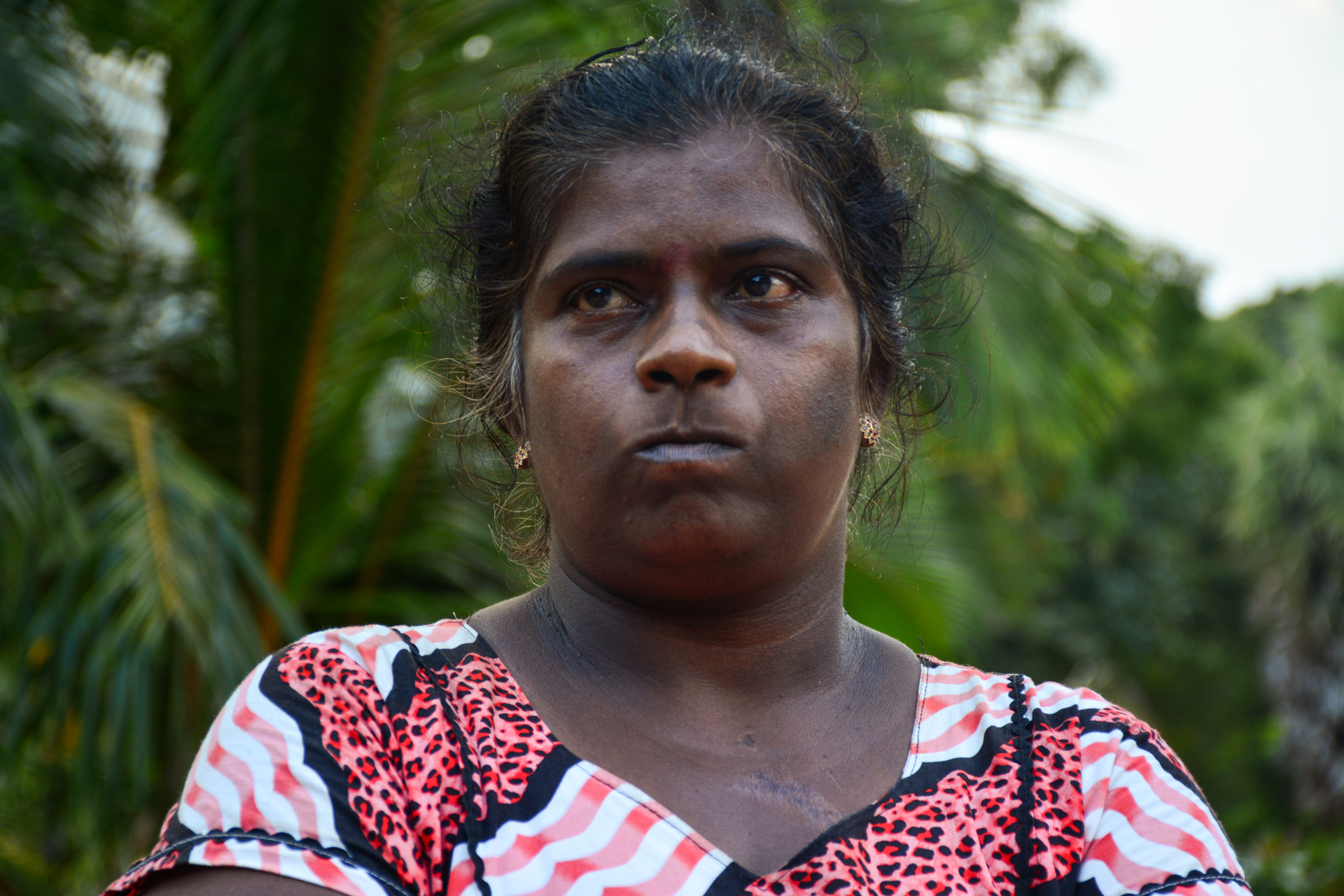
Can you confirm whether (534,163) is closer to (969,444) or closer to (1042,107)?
(1042,107)

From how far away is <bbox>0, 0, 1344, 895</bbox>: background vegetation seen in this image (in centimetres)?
309

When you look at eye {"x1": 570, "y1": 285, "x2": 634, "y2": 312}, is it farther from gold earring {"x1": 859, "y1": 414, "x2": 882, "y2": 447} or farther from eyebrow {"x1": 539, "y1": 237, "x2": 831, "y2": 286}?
gold earring {"x1": 859, "y1": 414, "x2": 882, "y2": 447}

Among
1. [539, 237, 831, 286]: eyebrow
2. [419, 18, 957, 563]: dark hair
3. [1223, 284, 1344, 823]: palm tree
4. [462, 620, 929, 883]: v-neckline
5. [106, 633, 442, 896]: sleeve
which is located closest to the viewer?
[106, 633, 442, 896]: sleeve

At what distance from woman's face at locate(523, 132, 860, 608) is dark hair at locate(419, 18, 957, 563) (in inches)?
2.1

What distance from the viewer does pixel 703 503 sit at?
1301 mm

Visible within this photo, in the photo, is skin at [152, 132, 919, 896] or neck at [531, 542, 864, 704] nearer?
skin at [152, 132, 919, 896]

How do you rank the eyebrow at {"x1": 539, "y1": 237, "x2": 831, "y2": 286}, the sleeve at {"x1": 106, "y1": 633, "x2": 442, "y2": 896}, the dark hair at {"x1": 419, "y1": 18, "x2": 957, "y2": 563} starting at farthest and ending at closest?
the dark hair at {"x1": 419, "y1": 18, "x2": 957, "y2": 563} < the eyebrow at {"x1": 539, "y1": 237, "x2": 831, "y2": 286} < the sleeve at {"x1": 106, "y1": 633, "x2": 442, "y2": 896}

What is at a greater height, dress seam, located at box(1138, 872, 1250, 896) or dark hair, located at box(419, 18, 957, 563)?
dark hair, located at box(419, 18, 957, 563)

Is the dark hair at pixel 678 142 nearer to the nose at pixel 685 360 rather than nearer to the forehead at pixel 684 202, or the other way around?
the forehead at pixel 684 202

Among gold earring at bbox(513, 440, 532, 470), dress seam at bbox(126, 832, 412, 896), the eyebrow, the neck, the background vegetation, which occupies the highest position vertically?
the eyebrow

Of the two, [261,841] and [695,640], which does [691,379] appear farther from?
[261,841]

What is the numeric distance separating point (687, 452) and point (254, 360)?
295cm

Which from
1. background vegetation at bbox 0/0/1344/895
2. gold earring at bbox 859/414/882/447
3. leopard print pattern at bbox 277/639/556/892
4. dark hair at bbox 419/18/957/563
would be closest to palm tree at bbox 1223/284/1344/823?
background vegetation at bbox 0/0/1344/895

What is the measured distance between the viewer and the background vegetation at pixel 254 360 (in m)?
3.09
